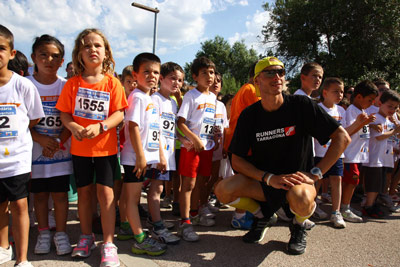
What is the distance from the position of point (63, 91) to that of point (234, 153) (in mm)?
1809

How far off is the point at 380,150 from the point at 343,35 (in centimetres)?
1717

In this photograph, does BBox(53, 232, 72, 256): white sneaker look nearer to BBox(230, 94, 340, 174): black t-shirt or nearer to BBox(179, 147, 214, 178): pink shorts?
BBox(179, 147, 214, 178): pink shorts

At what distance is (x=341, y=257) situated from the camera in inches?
112

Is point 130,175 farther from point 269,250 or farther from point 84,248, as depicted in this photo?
point 269,250

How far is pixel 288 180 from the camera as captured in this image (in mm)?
2746

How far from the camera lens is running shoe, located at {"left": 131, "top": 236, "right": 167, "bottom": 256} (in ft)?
9.25

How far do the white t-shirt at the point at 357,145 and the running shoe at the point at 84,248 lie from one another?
3547 millimetres

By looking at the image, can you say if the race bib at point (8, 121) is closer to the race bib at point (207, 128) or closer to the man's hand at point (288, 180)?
the race bib at point (207, 128)

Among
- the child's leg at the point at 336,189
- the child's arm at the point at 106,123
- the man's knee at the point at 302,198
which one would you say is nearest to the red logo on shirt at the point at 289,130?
the man's knee at the point at 302,198

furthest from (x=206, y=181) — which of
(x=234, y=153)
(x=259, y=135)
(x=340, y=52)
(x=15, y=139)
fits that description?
(x=340, y=52)

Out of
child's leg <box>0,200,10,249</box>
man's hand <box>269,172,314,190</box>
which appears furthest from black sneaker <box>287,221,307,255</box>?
child's leg <box>0,200,10,249</box>

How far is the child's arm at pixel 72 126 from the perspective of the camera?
257 cm

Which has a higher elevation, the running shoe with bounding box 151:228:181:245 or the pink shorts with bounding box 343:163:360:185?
the pink shorts with bounding box 343:163:360:185

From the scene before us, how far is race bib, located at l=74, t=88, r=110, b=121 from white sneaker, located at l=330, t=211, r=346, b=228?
3.07m
